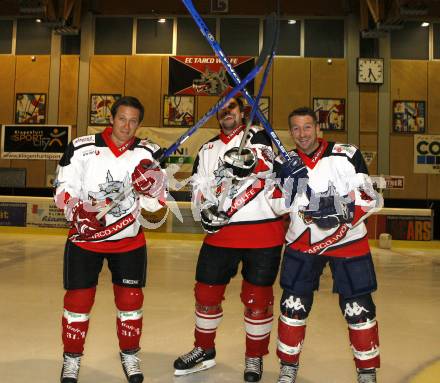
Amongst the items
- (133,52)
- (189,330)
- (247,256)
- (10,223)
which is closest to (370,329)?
(247,256)

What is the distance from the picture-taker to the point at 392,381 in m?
2.29

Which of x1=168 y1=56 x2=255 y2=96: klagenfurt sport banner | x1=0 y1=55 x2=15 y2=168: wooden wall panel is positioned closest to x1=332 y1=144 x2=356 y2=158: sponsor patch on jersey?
x1=168 y1=56 x2=255 y2=96: klagenfurt sport banner

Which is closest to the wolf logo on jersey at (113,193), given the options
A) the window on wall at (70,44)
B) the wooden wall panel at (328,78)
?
the wooden wall panel at (328,78)

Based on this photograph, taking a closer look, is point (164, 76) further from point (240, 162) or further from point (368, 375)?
point (368, 375)

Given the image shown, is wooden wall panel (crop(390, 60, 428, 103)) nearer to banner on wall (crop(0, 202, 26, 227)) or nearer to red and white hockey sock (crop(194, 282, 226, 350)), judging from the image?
banner on wall (crop(0, 202, 26, 227))

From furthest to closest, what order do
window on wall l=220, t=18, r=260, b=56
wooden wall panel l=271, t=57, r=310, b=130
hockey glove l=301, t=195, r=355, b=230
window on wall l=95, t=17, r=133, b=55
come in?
window on wall l=95, t=17, r=133, b=55 < window on wall l=220, t=18, r=260, b=56 < wooden wall panel l=271, t=57, r=310, b=130 < hockey glove l=301, t=195, r=355, b=230

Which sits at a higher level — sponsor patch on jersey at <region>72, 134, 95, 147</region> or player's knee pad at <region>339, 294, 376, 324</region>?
sponsor patch on jersey at <region>72, 134, 95, 147</region>

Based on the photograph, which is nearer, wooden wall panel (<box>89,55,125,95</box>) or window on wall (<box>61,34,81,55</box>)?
wooden wall panel (<box>89,55,125,95</box>)

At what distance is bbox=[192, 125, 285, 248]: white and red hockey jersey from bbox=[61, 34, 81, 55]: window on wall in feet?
31.9

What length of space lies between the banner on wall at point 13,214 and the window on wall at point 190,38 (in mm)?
4705

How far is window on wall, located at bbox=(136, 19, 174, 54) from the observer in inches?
430

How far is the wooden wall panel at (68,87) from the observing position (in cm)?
1092

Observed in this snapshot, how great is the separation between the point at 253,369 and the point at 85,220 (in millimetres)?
1017

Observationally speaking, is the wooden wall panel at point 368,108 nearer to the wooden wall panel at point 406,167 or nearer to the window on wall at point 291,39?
the wooden wall panel at point 406,167
